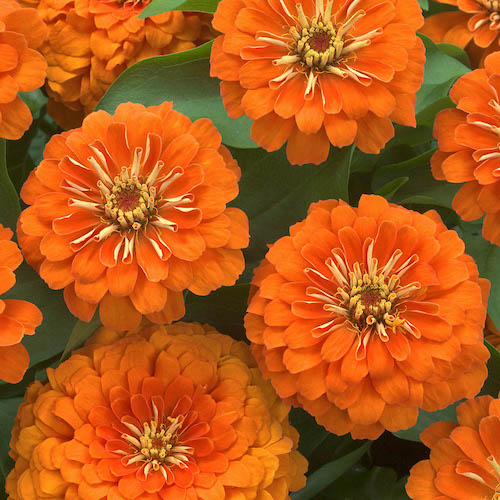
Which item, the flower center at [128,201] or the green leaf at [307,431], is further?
the green leaf at [307,431]

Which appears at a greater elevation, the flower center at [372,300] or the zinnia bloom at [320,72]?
the zinnia bloom at [320,72]

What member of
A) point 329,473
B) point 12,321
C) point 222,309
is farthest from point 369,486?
point 12,321

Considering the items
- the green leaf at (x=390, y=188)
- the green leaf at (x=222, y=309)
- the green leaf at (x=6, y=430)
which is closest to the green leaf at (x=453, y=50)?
the green leaf at (x=390, y=188)

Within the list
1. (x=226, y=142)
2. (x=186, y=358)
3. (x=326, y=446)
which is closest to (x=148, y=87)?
(x=226, y=142)

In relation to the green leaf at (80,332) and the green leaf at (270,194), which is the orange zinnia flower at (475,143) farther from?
the green leaf at (80,332)

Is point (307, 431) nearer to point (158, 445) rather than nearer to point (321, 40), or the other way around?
point (158, 445)
